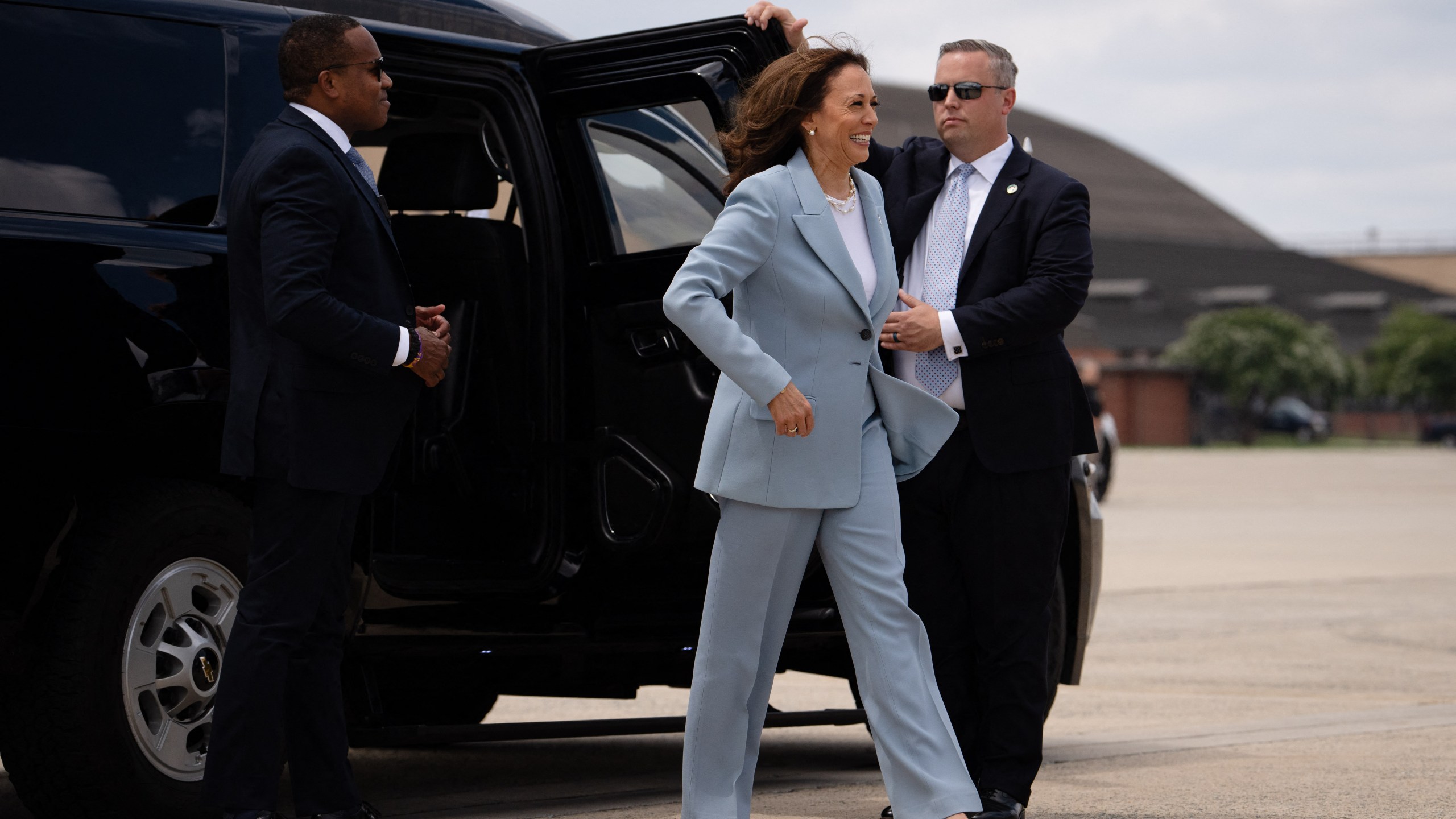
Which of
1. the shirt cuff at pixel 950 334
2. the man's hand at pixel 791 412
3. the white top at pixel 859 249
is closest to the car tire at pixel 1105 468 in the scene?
the shirt cuff at pixel 950 334

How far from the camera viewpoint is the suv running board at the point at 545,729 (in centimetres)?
469

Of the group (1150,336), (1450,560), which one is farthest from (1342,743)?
(1150,336)

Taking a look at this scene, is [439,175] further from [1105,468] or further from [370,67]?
[1105,468]

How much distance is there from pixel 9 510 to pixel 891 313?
2.06m

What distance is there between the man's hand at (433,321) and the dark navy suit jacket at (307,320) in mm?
140

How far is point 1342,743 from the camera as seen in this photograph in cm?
617

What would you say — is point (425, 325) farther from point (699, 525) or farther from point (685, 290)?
Result: point (699, 525)

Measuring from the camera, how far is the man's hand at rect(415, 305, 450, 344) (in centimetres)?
425

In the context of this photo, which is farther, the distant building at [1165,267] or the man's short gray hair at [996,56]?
the distant building at [1165,267]

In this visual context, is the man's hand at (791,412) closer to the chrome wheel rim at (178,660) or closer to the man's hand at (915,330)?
the man's hand at (915,330)

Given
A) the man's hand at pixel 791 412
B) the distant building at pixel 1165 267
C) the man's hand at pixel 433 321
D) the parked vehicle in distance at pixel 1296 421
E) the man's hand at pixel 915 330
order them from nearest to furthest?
the man's hand at pixel 791 412
the man's hand at pixel 433 321
the man's hand at pixel 915 330
the parked vehicle in distance at pixel 1296 421
the distant building at pixel 1165 267

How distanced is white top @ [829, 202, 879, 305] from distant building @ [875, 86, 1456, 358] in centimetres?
6578

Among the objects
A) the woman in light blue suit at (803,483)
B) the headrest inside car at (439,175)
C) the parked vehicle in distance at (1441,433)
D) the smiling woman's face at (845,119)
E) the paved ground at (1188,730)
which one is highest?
the smiling woman's face at (845,119)

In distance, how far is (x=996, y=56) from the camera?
475 cm
